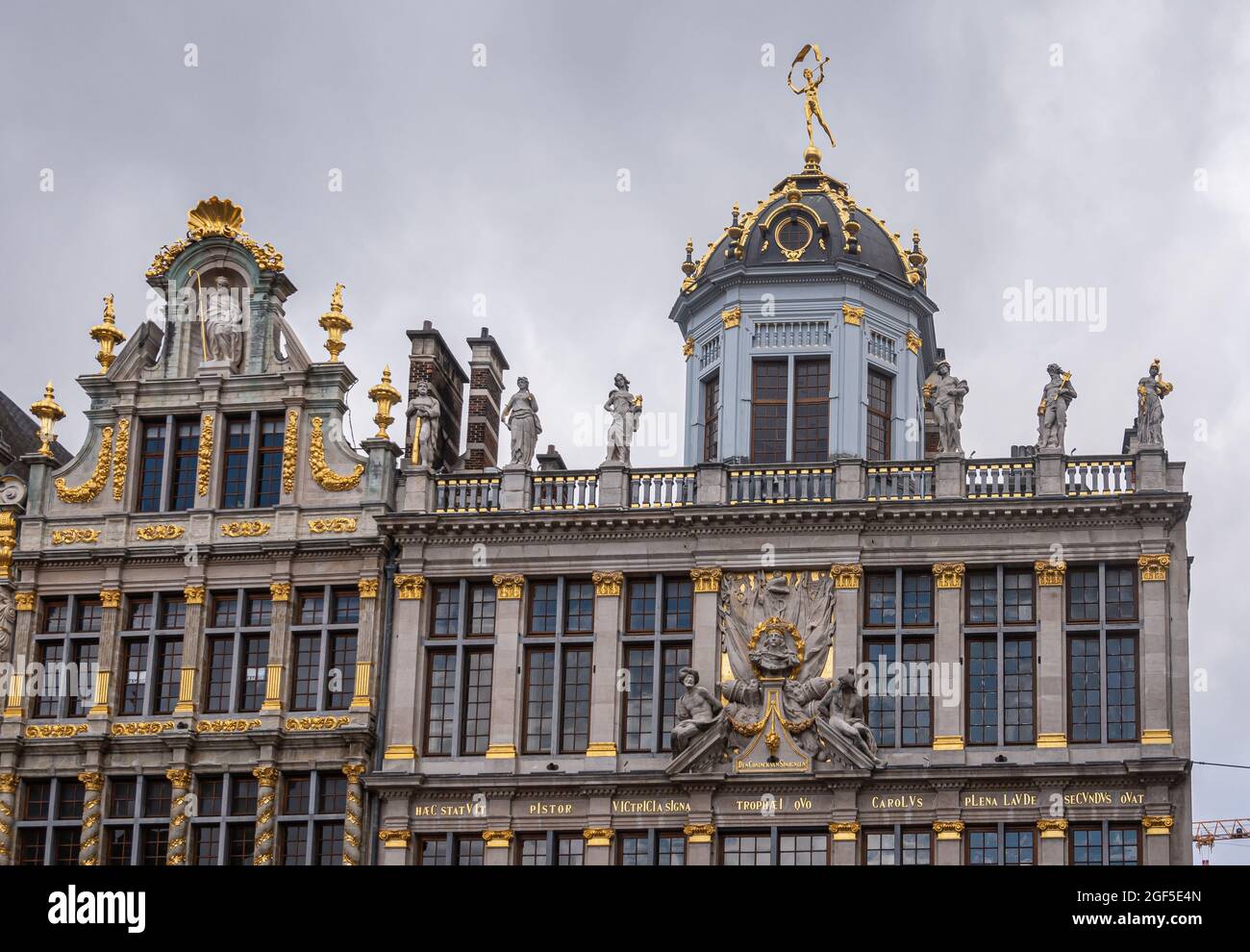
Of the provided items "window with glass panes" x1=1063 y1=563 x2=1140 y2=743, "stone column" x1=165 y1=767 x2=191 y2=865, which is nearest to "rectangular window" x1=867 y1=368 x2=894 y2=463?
"window with glass panes" x1=1063 y1=563 x2=1140 y2=743

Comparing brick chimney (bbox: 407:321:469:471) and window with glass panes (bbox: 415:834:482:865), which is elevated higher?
brick chimney (bbox: 407:321:469:471)

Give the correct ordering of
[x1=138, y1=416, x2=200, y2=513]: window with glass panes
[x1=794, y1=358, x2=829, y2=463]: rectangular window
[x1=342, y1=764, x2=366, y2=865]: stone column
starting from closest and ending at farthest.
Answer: [x1=342, y1=764, x2=366, y2=865]: stone column → [x1=794, y1=358, x2=829, y2=463]: rectangular window → [x1=138, y1=416, x2=200, y2=513]: window with glass panes

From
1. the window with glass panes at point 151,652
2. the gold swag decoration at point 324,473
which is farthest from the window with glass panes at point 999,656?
the window with glass panes at point 151,652

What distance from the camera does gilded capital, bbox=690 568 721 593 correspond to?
5531 cm

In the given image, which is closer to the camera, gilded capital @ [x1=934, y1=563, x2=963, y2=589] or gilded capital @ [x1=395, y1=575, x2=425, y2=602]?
gilded capital @ [x1=934, y1=563, x2=963, y2=589]

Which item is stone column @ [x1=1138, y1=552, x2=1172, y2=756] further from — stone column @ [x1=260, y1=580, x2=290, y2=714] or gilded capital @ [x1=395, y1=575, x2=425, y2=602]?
stone column @ [x1=260, y1=580, x2=290, y2=714]

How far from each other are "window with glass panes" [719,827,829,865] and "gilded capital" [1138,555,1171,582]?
7920mm

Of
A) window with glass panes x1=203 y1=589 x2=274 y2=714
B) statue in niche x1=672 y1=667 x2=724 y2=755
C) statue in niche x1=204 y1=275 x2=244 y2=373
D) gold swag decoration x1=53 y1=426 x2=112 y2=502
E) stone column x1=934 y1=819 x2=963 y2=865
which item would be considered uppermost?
statue in niche x1=204 y1=275 x2=244 y2=373

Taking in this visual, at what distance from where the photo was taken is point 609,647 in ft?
182

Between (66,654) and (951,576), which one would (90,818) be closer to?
(66,654)

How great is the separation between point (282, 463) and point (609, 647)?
8.16 meters

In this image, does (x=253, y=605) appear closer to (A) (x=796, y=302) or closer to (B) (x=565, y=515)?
(B) (x=565, y=515)

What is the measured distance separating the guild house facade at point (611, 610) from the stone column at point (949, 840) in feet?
0.19

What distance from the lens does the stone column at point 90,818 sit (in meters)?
55.7
